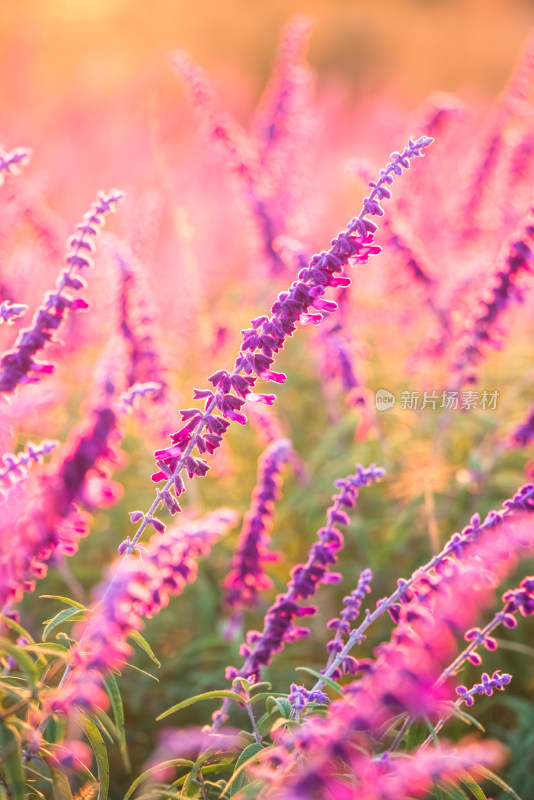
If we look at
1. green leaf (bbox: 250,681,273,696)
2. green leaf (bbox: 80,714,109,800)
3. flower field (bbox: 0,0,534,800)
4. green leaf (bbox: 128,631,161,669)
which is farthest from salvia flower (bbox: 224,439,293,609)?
green leaf (bbox: 80,714,109,800)

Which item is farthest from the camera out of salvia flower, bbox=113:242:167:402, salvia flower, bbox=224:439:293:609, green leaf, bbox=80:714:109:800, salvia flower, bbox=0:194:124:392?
salvia flower, bbox=113:242:167:402

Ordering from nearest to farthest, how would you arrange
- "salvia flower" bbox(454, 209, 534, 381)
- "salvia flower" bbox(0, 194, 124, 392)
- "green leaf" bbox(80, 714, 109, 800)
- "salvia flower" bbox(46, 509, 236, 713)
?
"salvia flower" bbox(46, 509, 236, 713) < "green leaf" bbox(80, 714, 109, 800) < "salvia flower" bbox(0, 194, 124, 392) < "salvia flower" bbox(454, 209, 534, 381)

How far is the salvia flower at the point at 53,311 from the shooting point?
1.91 meters

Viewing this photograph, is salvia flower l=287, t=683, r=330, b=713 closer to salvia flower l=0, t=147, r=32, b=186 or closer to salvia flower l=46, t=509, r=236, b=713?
salvia flower l=46, t=509, r=236, b=713

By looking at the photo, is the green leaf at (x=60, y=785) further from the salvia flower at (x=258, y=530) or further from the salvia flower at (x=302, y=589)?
the salvia flower at (x=258, y=530)

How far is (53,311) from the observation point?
76.4 inches

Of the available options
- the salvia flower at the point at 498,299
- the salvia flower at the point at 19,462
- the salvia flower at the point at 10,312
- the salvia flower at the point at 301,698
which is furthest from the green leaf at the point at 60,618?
the salvia flower at the point at 498,299

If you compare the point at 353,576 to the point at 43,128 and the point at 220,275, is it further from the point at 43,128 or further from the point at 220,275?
the point at 43,128

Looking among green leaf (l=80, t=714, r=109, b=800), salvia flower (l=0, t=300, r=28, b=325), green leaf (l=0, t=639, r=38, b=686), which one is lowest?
green leaf (l=80, t=714, r=109, b=800)

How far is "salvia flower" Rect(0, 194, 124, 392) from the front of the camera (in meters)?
1.91

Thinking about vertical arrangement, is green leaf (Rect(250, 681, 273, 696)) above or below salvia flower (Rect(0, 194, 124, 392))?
below

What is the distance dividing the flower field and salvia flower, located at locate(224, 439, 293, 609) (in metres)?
0.01

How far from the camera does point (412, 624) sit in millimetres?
1830

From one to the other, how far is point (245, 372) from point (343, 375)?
182 cm
